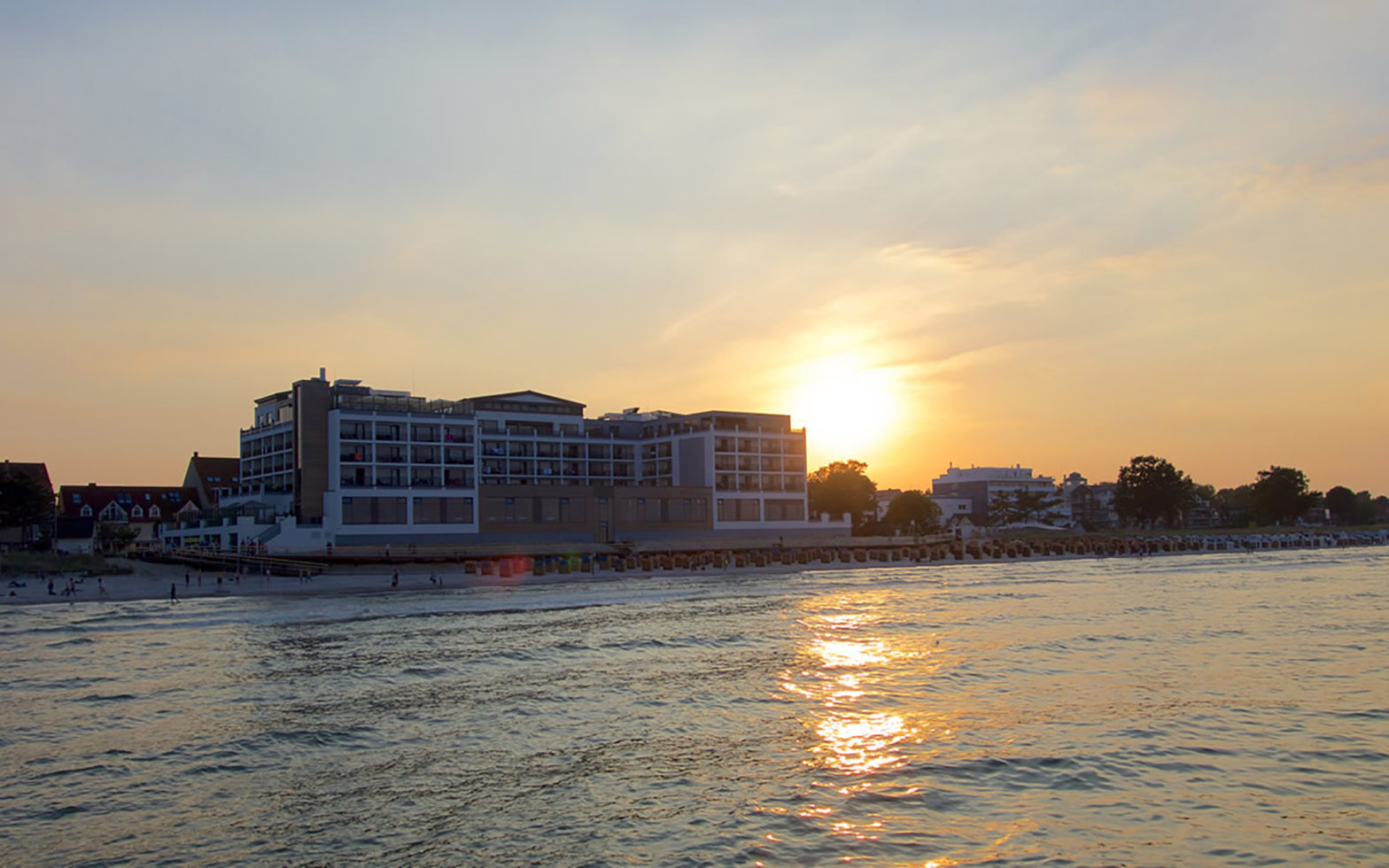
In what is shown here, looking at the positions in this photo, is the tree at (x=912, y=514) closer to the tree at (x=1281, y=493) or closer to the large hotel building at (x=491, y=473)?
the large hotel building at (x=491, y=473)

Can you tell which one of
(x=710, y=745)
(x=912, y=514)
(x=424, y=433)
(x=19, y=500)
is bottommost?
(x=710, y=745)

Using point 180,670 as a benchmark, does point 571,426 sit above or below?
above

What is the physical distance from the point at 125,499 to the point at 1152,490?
155257 millimetres

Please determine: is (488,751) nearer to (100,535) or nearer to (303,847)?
(303,847)

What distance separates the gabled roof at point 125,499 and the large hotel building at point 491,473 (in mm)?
16165

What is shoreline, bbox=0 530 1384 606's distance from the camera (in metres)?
61.8

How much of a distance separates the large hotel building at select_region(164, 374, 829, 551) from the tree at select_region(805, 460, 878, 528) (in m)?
6.31

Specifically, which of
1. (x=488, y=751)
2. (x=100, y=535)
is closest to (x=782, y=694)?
(x=488, y=751)

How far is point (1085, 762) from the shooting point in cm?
1723

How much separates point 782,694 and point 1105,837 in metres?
11.9

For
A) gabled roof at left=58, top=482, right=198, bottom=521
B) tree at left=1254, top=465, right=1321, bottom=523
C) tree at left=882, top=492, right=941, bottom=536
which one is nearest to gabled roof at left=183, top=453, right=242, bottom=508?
gabled roof at left=58, top=482, right=198, bottom=521

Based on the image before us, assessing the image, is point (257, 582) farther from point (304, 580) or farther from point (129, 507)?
point (129, 507)

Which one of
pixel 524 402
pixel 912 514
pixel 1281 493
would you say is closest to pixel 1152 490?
pixel 1281 493

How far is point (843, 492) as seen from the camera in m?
141
